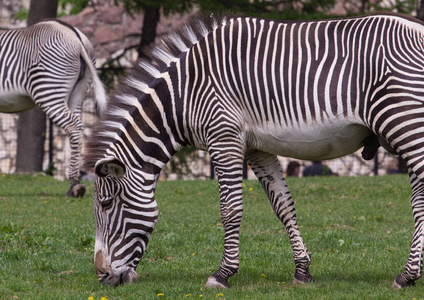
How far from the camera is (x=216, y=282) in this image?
17.4ft

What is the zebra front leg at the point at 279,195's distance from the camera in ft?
18.3

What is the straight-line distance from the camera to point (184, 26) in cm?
571

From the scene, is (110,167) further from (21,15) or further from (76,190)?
(21,15)

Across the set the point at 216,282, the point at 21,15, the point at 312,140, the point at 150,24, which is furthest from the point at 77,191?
the point at 21,15

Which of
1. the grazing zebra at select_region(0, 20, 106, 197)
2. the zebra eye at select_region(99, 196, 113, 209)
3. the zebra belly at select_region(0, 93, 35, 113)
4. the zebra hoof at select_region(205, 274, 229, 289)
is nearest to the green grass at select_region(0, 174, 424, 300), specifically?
the zebra hoof at select_region(205, 274, 229, 289)

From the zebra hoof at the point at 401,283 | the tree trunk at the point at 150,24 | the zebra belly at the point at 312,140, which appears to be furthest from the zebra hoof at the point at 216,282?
the tree trunk at the point at 150,24

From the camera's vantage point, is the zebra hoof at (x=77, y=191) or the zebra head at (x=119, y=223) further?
the zebra hoof at (x=77, y=191)

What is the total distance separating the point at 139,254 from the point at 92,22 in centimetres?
1740

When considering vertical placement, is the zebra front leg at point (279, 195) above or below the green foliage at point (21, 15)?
below

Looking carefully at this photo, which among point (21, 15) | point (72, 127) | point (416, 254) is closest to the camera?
point (416, 254)

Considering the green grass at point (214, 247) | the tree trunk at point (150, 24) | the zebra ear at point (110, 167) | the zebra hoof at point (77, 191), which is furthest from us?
the tree trunk at point (150, 24)

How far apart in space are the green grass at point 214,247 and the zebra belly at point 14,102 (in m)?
1.66

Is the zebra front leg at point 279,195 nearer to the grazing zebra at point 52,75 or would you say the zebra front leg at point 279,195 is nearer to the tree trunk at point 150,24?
the grazing zebra at point 52,75

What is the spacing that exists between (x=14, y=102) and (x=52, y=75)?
95 centimetres
